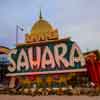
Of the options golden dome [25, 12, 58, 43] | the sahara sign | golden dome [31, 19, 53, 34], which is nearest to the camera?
the sahara sign

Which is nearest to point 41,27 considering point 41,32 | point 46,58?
point 41,32

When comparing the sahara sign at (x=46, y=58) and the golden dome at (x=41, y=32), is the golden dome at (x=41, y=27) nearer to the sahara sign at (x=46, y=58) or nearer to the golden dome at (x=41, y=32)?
the golden dome at (x=41, y=32)

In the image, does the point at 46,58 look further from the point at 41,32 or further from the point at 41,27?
the point at 41,27

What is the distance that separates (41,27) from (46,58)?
126 inches

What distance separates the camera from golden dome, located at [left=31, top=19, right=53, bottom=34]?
30.2 meters

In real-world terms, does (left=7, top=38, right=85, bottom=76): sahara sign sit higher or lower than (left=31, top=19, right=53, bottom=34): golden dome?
lower

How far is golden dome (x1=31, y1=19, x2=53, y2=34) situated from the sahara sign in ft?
4.11

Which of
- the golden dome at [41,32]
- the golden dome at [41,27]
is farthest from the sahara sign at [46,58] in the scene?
the golden dome at [41,27]

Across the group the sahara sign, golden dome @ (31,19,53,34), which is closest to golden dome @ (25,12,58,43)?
golden dome @ (31,19,53,34)

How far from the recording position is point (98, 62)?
29.9 metres

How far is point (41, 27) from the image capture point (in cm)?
3044

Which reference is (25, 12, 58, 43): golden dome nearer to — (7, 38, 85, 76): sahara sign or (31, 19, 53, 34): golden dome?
(31, 19, 53, 34): golden dome

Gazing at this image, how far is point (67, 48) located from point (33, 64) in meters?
4.00

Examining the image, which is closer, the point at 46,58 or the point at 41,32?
the point at 46,58
